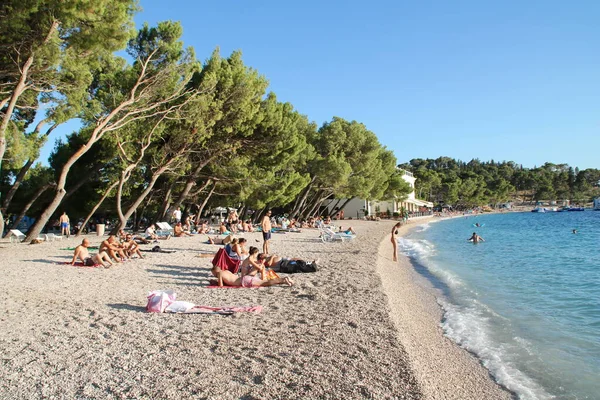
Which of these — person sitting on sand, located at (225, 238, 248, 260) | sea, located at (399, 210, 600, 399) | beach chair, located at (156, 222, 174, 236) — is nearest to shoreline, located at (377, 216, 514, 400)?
sea, located at (399, 210, 600, 399)

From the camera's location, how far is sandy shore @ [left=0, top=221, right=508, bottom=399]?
12.8 ft

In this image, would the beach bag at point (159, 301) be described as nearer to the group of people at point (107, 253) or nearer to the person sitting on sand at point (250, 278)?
the person sitting on sand at point (250, 278)

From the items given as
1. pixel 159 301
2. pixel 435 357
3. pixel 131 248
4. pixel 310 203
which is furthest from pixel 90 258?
pixel 310 203

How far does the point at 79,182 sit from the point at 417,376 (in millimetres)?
21815

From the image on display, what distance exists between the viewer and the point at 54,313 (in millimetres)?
6320

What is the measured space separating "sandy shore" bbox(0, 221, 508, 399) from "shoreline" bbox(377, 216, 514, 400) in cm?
2

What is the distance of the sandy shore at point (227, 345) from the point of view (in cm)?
391

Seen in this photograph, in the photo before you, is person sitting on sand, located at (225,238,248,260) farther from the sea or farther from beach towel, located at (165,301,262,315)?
the sea

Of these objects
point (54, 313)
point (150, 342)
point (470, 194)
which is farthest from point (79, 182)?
point (470, 194)

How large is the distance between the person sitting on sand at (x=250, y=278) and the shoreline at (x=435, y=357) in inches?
87.2

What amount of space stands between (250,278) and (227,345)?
3.66m

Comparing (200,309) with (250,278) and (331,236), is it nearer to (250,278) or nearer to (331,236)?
(250,278)

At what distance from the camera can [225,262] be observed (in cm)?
916

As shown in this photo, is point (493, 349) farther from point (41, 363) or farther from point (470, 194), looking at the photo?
point (470, 194)
